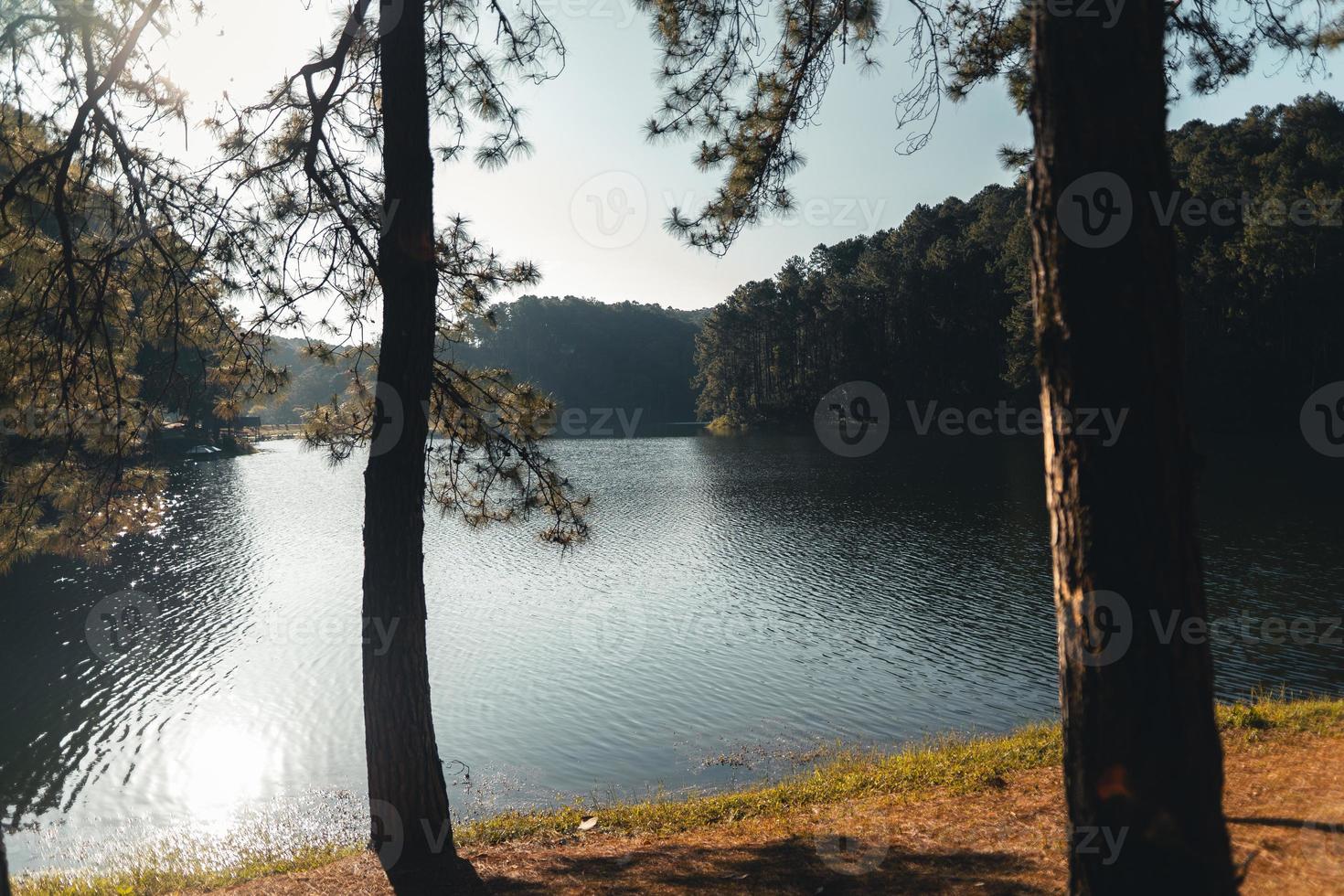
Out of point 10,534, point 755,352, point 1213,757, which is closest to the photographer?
point 1213,757

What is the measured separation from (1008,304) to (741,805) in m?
54.9

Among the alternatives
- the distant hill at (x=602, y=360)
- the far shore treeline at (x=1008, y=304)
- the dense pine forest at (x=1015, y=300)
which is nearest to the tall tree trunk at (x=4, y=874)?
the far shore treeline at (x=1008, y=304)

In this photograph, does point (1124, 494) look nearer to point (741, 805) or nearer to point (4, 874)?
point (4, 874)

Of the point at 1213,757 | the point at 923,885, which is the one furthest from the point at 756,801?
the point at 1213,757

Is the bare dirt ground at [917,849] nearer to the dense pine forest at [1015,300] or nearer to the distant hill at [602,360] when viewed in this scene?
the dense pine forest at [1015,300]

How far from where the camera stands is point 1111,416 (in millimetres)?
2266

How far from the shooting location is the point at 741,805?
250 inches

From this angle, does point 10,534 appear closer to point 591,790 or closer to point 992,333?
point 591,790

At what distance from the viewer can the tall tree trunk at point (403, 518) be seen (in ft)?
16.4

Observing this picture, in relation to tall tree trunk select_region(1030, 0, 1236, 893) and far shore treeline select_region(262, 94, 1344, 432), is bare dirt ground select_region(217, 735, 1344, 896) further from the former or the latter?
far shore treeline select_region(262, 94, 1344, 432)

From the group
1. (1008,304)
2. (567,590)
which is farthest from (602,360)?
(567,590)

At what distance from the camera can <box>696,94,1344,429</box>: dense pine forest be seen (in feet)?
129

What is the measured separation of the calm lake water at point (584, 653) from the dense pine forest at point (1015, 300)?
41.3 ft

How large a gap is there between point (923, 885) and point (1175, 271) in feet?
10.1
